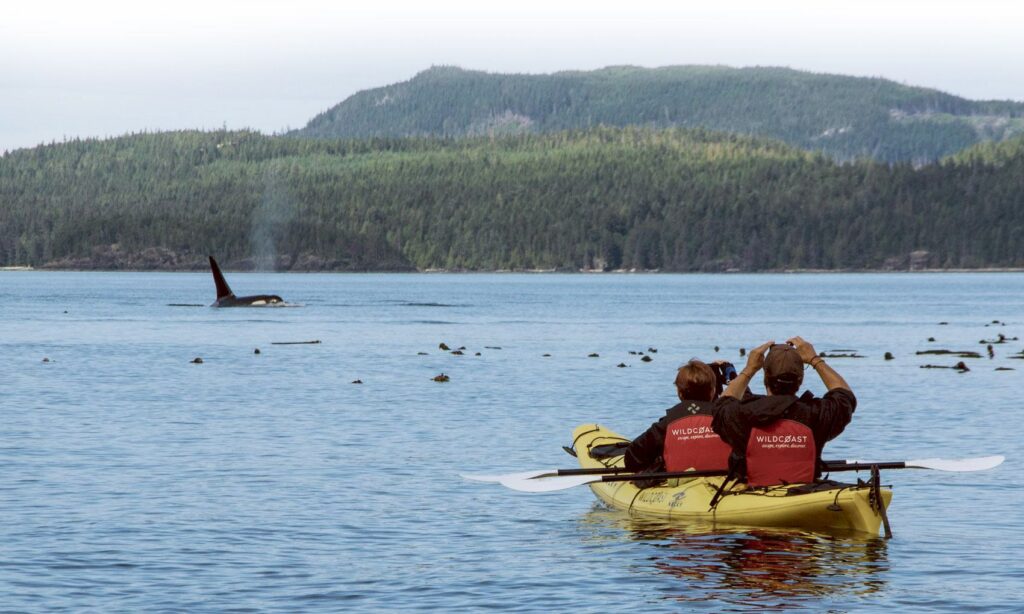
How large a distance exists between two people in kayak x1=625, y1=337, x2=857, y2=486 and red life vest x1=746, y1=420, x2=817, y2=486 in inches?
0.5

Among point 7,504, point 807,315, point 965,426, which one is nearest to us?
point 7,504

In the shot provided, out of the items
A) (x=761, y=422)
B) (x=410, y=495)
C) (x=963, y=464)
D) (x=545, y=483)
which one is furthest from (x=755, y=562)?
(x=410, y=495)

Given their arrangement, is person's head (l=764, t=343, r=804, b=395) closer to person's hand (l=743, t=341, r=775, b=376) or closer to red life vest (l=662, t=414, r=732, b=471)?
person's hand (l=743, t=341, r=775, b=376)

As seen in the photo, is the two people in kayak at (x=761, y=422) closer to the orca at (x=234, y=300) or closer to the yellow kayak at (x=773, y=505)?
the yellow kayak at (x=773, y=505)

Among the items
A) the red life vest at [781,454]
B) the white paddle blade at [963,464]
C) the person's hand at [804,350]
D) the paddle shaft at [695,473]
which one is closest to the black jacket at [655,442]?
the paddle shaft at [695,473]

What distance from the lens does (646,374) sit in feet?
195

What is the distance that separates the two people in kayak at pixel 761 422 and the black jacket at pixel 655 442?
0.5 inches

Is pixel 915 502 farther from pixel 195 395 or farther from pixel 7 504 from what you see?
pixel 195 395

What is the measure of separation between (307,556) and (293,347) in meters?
56.4

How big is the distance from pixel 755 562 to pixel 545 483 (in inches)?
135

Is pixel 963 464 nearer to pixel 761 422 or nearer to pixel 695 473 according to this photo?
pixel 695 473

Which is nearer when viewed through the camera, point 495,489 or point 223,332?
point 495,489

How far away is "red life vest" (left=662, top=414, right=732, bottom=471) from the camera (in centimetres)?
2105

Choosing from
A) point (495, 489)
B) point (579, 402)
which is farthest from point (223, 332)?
point (495, 489)
